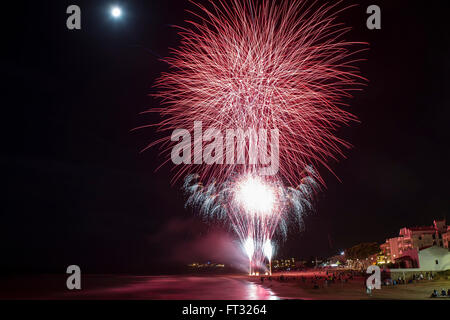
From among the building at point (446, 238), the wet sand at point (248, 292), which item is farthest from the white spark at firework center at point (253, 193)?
the building at point (446, 238)

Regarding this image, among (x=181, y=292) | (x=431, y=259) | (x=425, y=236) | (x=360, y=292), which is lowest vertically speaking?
(x=425, y=236)

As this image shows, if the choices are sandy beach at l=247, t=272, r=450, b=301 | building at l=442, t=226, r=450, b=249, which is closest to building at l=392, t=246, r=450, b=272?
sandy beach at l=247, t=272, r=450, b=301

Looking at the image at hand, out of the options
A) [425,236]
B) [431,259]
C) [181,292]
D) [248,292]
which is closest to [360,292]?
[248,292]

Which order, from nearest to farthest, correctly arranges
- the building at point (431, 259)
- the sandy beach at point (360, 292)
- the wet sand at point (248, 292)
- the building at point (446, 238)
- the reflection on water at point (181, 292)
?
1. the sandy beach at point (360, 292)
2. the wet sand at point (248, 292)
3. the reflection on water at point (181, 292)
4. the building at point (431, 259)
5. the building at point (446, 238)

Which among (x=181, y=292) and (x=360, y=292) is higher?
(x=360, y=292)

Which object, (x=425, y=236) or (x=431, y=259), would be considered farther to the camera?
(x=425, y=236)

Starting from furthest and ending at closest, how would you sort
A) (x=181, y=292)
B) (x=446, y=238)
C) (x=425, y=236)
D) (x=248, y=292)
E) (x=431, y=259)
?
1. (x=425, y=236)
2. (x=446, y=238)
3. (x=431, y=259)
4. (x=181, y=292)
5. (x=248, y=292)

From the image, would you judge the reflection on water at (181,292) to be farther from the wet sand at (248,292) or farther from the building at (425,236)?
the building at (425,236)

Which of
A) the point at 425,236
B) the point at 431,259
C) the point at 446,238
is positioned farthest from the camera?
the point at 425,236

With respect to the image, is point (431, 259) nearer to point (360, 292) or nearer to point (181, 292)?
point (360, 292)

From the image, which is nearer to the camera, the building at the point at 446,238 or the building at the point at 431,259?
the building at the point at 431,259

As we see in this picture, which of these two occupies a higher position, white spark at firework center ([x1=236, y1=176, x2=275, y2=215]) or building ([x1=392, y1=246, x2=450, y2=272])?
white spark at firework center ([x1=236, y1=176, x2=275, y2=215])

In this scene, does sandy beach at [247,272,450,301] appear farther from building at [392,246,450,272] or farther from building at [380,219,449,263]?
building at [380,219,449,263]
